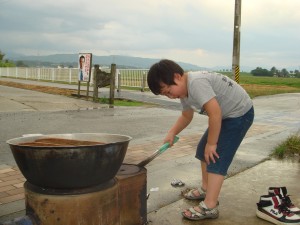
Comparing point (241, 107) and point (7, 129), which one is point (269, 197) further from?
point (7, 129)

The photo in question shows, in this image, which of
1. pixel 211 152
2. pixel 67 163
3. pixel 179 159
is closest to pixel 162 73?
pixel 211 152

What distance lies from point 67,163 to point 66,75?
1021 inches

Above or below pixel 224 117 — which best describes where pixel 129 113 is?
below

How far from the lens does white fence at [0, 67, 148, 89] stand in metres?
21.4

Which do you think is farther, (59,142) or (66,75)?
(66,75)

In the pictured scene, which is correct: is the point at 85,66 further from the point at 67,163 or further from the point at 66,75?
the point at 66,75

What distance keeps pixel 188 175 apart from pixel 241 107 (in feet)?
5.08

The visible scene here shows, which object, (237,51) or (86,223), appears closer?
(86,223)

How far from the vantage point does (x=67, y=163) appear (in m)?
2.24

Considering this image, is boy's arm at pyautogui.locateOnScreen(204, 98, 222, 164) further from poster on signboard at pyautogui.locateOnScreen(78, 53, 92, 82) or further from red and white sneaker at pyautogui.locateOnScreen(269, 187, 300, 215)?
poster on signboard at pyautogui.locateOnScreen(78, 53, 92, 82)

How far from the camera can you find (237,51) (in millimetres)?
16844

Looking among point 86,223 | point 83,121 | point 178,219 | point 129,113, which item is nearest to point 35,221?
point 86,223

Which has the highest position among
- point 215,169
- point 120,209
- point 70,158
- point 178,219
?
point 70,158

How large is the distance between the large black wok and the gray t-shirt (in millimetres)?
764
